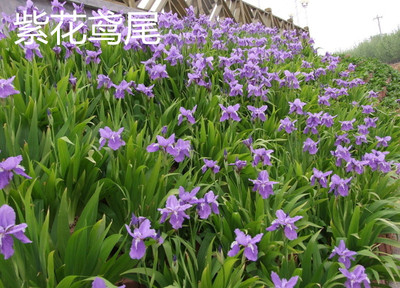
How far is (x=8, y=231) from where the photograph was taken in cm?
111

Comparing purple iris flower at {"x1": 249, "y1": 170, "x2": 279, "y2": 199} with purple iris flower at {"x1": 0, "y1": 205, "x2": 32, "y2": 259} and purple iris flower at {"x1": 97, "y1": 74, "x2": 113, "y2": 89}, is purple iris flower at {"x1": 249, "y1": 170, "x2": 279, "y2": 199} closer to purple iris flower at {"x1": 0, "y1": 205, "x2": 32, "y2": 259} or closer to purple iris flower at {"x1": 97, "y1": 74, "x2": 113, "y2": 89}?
purple iris flower at {"x1": 0, "y1": 205, "x2": 32, "y2": 259}

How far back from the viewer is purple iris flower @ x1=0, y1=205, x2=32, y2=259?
A: 3.60ft

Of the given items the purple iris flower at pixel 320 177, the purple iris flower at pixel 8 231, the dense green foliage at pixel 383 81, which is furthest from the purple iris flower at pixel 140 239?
the dense green foliage at pixel 383 81

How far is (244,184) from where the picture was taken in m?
2.42

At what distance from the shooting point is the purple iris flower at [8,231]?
1.10 meters

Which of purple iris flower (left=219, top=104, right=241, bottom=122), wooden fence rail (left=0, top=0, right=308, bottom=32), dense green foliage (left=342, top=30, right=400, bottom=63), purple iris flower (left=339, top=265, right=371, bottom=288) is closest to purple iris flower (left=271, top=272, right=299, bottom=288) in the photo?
purple iris flower (left=339, top=265, right=371, bottom=288)

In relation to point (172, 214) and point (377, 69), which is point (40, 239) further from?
point (377, 69)

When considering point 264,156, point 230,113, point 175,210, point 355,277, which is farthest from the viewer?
point 230,113

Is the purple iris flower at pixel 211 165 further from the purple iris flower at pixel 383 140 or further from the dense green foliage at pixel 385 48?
the dense green foliage at pixel 385 48

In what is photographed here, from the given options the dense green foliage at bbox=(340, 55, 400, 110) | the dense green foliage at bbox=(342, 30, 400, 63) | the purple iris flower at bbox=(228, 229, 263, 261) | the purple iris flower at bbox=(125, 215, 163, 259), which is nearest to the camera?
the purple iris flower at bbox=(125, 215, 163, 259)

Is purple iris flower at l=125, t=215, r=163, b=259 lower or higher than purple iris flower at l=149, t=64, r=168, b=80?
lower

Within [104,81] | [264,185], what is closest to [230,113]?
[264,185]

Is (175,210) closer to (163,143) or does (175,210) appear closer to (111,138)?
(163,143)

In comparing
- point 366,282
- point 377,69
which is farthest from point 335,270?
point 377,69
